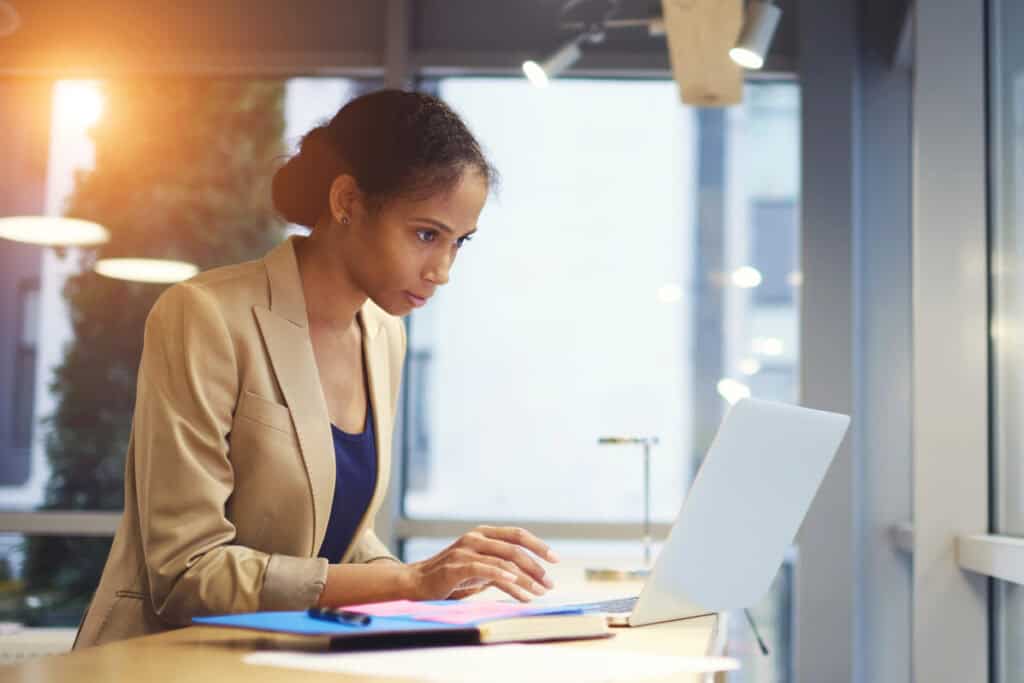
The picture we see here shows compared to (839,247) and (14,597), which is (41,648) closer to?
(14,597)

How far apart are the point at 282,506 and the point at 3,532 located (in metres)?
3.17

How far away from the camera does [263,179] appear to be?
4.43 m

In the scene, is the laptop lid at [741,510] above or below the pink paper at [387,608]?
above

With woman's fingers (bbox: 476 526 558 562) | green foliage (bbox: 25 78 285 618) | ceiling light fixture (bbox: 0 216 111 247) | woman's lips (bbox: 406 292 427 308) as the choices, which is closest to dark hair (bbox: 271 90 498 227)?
woman's lips (bbox: 406 292 427 308)

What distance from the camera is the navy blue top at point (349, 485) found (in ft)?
5.71

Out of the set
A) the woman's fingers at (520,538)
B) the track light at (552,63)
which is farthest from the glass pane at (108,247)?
the woman's fingers at (520,538)

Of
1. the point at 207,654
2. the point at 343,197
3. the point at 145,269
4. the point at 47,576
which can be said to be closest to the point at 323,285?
the point at 343,197

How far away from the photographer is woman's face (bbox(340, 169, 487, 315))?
5.75ft

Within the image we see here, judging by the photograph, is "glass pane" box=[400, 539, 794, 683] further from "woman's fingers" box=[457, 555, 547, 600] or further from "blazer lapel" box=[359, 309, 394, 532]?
"woman's fingers" box=[457, 555, 547, 600]

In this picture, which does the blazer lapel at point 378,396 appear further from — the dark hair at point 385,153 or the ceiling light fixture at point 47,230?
the ceiling light fixture at point 47,230

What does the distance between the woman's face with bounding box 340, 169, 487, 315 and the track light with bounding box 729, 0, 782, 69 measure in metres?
1.56

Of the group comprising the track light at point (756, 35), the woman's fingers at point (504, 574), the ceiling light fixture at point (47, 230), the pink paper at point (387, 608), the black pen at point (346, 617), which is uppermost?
the track light at point (756, 35)

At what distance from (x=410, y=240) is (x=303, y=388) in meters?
0.30

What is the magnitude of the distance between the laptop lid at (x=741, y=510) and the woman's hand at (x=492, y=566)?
13 cm
